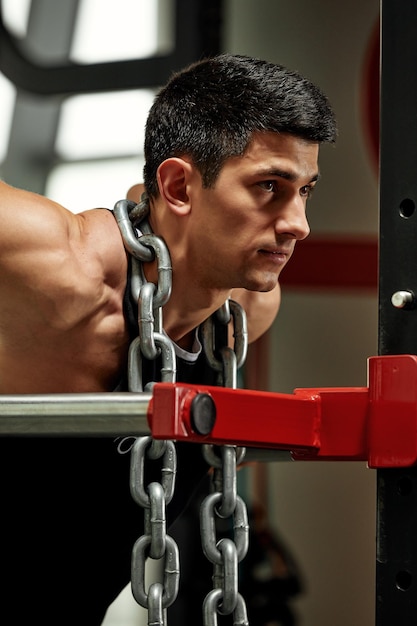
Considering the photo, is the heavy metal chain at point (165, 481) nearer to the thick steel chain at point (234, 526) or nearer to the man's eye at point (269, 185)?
the thick steel chain at point (234, 526)

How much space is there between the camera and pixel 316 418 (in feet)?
3.98

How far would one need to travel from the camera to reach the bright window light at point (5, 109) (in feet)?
10.1

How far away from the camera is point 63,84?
3.13 metres

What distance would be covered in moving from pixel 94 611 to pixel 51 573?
0.37ft

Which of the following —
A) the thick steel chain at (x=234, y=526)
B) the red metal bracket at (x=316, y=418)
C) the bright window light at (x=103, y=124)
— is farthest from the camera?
the bright window light at (x=103, y=124)

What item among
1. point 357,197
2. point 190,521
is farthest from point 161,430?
point 357,197

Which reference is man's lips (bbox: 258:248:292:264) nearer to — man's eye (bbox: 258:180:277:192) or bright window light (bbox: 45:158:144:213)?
man's eye (bbox: 258:180:277:192)

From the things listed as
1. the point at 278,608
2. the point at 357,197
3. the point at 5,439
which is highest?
the point at 357,197

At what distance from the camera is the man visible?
1.31 m

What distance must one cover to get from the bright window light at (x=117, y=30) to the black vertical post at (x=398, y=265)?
1979 mm

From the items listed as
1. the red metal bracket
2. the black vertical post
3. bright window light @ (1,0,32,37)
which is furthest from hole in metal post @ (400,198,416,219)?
bright window light @ (1,0,32,37)

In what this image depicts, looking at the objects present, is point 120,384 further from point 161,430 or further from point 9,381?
point 161,430

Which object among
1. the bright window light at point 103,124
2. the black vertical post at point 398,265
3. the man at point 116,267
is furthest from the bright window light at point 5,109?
the black vertical post at point 398,265

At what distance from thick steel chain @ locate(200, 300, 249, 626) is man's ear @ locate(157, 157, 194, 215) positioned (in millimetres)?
185
